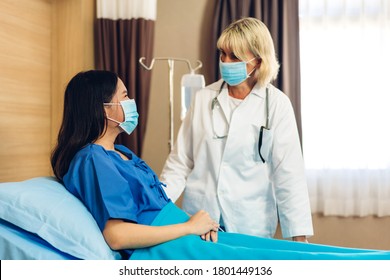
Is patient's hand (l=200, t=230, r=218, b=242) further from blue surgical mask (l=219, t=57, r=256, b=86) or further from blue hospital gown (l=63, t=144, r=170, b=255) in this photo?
blue surgical mask (l=219, t=57, r=256, b=86)

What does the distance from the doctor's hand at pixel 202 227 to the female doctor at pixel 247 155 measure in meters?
0.47

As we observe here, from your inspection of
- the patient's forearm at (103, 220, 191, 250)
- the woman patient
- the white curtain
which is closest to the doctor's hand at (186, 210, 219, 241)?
the woman patient

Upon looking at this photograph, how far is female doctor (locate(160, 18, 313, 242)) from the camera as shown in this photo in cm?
220

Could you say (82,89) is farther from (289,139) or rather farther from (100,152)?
(289,139)

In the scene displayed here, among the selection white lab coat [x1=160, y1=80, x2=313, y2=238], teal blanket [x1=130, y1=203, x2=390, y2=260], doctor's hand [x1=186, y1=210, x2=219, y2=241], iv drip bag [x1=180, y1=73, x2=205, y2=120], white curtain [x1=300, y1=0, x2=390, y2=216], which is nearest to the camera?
teal blanket [x1=130, y1=203, x2=390, y2=260]

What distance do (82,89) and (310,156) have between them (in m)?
2.39

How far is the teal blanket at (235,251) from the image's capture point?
1.47 meters

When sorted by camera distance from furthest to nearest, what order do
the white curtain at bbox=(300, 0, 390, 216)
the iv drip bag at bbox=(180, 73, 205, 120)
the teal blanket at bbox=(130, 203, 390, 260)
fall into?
the white curtain at bbox=(300, 0, 390, 216) < the iv drip bag at bbox=(180, 73, 205, 120) < the teal blanket at bbox=(130, 203, 390, 260)

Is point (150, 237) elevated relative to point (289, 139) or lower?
lower

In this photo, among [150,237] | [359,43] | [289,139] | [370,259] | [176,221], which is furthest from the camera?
[359,43]

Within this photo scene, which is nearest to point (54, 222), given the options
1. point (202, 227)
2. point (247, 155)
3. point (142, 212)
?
point (142, 212)

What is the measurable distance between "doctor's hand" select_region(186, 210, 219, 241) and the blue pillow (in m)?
0.28

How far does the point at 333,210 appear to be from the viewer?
3777 millimetres
